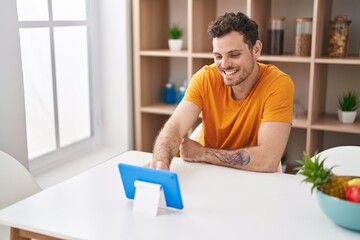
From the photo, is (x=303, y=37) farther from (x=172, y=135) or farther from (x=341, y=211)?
(x=341, y=211)

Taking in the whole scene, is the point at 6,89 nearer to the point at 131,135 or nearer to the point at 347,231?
the point at 131,135

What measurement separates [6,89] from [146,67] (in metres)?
1.21

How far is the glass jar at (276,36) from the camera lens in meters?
2.97

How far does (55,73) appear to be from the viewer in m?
2.87

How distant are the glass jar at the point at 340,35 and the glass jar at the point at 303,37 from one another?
14 cm

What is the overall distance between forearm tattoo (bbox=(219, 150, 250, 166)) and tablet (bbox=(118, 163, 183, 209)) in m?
0.48

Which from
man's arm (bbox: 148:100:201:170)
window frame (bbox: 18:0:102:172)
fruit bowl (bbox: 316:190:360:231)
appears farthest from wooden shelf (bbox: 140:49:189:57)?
fruit bowl (bbox: 316:190:360:231)

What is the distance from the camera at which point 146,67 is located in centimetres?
336

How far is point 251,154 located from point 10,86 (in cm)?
128

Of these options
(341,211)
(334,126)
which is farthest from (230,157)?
(334,126)

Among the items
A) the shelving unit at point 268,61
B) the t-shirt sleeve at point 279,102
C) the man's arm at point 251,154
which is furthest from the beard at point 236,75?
the shelving unit at point 268,61

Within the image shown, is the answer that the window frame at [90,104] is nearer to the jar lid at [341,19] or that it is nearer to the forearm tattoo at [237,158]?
the forearm tattoo at [237,158]

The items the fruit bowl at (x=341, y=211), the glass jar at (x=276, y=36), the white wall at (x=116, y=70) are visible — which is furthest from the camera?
the white wall at (x=116, y=70)

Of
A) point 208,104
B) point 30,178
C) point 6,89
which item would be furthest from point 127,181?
point 6,89
